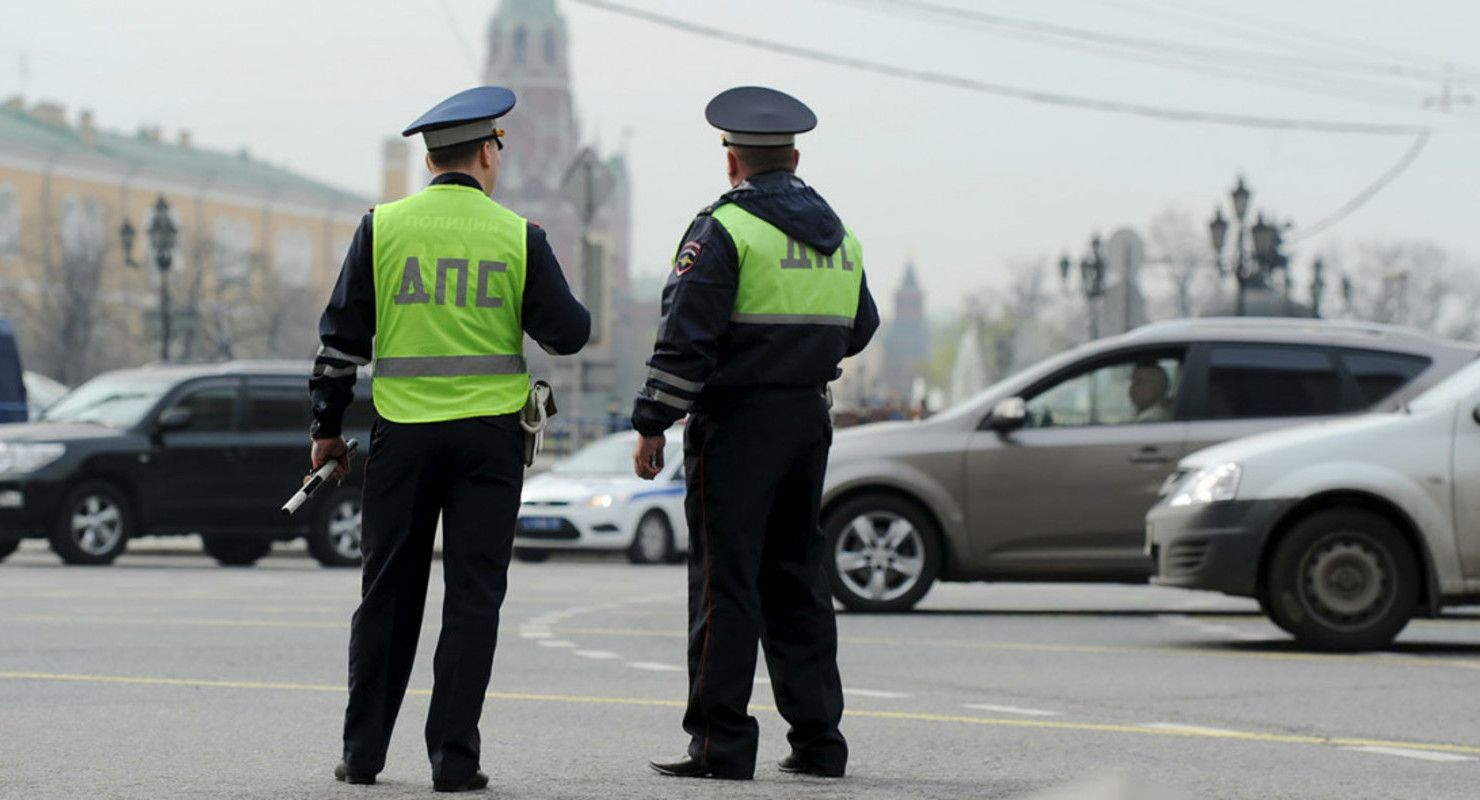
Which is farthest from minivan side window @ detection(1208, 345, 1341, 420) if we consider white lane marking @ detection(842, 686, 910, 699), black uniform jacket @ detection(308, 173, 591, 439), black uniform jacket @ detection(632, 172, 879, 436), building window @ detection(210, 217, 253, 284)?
building window @ detection(210, 217, 253, 284)

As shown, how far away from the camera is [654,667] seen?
38.7ft

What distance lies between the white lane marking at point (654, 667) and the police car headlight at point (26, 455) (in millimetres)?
11137

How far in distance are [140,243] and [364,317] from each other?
113492 millimetres

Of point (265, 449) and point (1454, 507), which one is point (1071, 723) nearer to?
point (1454, 507)

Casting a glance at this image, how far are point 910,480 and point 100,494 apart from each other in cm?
889

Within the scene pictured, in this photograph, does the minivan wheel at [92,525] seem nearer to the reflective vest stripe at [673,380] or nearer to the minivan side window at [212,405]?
the minivan side window at [212,405]

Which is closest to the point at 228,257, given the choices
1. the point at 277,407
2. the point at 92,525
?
the point at 277,407

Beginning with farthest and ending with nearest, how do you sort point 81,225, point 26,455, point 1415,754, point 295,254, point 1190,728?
1. point 295,254
2. point 81,225
3. point 26,455
4. point 1190,728
5. point 1415,754

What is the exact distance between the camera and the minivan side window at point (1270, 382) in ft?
52.0

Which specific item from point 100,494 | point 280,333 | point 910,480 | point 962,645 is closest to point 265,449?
point 100,494

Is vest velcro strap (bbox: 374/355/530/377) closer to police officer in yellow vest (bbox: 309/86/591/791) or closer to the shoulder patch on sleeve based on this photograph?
Result: police officer in yellow vest (bbox: 309/86/591/791)

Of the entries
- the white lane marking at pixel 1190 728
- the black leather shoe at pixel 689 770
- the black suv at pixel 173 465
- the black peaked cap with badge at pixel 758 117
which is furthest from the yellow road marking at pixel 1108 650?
the black suv at pixel 173 465

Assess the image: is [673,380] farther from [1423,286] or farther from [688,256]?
[1423,286]

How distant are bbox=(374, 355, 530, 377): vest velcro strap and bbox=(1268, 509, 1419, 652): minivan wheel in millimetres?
7155
